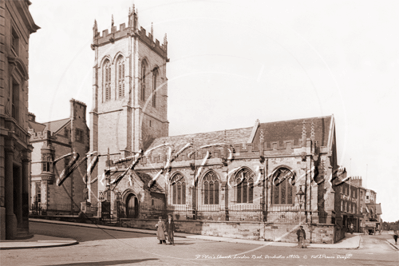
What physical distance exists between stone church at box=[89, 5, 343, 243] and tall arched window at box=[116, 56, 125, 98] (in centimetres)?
12

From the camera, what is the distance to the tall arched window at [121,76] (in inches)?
1645

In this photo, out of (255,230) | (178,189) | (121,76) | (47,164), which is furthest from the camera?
(121,76)

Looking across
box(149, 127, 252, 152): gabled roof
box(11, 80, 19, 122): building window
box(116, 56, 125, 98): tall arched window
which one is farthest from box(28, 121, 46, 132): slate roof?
box(11, 80, 19, 122): building window

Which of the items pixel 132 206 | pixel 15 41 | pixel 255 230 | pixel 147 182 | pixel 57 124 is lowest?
pixel 255 230

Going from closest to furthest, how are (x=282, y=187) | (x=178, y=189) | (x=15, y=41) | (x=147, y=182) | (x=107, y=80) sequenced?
1. (x=15, y=41)
2. (x=282, y=187)
3. (x=147, y=182)
4. (x=178, y=189)
5. (x=107, y=80)

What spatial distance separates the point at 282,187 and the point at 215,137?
10.1m

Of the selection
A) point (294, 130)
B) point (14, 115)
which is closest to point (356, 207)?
point (294, 130)

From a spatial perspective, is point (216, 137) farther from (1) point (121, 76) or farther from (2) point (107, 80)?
(2) point (107, 80)

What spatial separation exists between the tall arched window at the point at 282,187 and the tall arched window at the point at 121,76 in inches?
877

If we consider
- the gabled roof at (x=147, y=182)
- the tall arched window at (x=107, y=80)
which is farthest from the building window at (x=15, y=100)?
the tall arched window at (x=107, y=80)

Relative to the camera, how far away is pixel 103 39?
43.8m

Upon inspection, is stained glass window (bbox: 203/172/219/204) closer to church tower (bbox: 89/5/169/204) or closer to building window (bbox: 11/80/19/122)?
church tower (bbox: 89/5/169/204)

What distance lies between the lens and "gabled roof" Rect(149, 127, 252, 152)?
35.0m

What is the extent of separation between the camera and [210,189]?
31.9 metres
